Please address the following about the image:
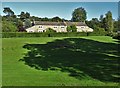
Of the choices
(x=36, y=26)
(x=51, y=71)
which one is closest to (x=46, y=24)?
(x=36, y=26)

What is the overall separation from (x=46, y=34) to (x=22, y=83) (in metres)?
37.8

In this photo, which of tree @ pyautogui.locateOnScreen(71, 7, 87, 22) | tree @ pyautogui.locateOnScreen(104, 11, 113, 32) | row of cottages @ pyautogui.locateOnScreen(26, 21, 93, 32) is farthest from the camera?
tree @ pyautogui.locateOnScreen(71, 7, 87, 22)

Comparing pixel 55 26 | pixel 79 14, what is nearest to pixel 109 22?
pixel 79 14

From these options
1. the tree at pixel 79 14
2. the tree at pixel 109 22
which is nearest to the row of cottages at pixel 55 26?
the tree at pixel 79 14

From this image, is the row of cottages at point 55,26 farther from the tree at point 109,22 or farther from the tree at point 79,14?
the tree at point 109,22

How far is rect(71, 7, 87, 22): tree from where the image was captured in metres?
83.0

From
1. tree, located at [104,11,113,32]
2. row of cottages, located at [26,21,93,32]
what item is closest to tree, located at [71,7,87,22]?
row of cottages, located at [26,21,93,32]

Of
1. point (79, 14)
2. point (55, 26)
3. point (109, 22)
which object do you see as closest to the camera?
point (109, 22)

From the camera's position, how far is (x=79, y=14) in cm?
8394

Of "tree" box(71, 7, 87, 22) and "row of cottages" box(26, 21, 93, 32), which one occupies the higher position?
"tree" box(71, 7, 87, 22)

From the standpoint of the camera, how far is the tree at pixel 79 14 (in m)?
83.0

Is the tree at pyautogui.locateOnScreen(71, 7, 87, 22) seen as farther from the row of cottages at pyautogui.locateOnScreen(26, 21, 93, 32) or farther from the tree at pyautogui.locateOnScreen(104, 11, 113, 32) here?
the tree at pyautogui.locateOnScreen(104, 11, 113, 32)

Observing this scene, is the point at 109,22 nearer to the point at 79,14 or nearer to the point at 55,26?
the point at 79,14

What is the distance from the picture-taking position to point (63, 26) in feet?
252
